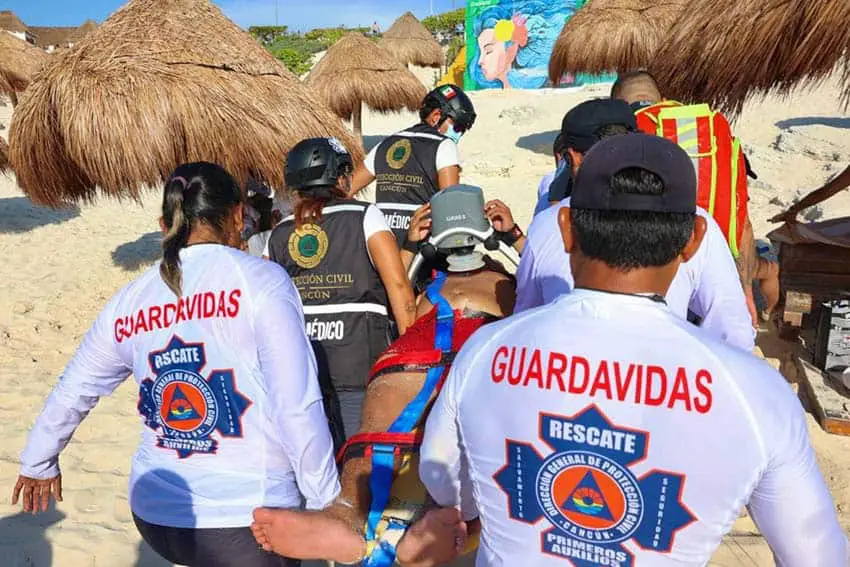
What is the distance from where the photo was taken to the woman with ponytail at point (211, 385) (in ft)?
5.24

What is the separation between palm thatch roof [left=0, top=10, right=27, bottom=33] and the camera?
1276 inches

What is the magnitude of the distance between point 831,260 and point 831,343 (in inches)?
33.3

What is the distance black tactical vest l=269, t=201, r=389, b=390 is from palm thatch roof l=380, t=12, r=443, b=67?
2429 centimetres

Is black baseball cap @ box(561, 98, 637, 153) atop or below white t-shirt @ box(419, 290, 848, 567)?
atop

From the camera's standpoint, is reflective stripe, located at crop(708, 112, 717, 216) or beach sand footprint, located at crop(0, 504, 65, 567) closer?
reflective stripe, located at crop(708, 112, 717, 216)

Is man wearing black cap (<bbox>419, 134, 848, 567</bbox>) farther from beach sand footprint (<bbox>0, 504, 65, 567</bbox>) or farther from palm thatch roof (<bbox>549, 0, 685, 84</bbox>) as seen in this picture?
palm thatch roof (<bbox>549, 0, 685, 84</bbox>)

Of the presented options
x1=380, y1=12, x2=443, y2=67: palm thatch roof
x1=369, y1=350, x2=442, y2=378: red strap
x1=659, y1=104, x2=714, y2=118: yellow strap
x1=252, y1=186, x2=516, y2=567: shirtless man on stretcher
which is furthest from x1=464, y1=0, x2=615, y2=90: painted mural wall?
x1=369, y1=350, x2=442, y2=378: red strap

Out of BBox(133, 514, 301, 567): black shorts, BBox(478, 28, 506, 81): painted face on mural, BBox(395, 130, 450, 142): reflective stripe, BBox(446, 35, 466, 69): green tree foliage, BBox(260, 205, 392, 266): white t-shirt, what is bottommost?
BBox(133, 514, 301, 567): black shorts

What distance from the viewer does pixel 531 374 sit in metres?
1.01

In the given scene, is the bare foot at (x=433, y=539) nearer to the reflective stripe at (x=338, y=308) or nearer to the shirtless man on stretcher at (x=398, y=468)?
the shirtless man on stretcher at (x=398, y=468)

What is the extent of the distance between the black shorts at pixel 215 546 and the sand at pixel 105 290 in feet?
4.46

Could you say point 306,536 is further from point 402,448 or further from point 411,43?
point 411,43

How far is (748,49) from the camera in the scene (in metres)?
3.86

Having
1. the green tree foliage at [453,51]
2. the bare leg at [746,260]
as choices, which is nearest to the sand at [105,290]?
the bare leg at [746,260]
